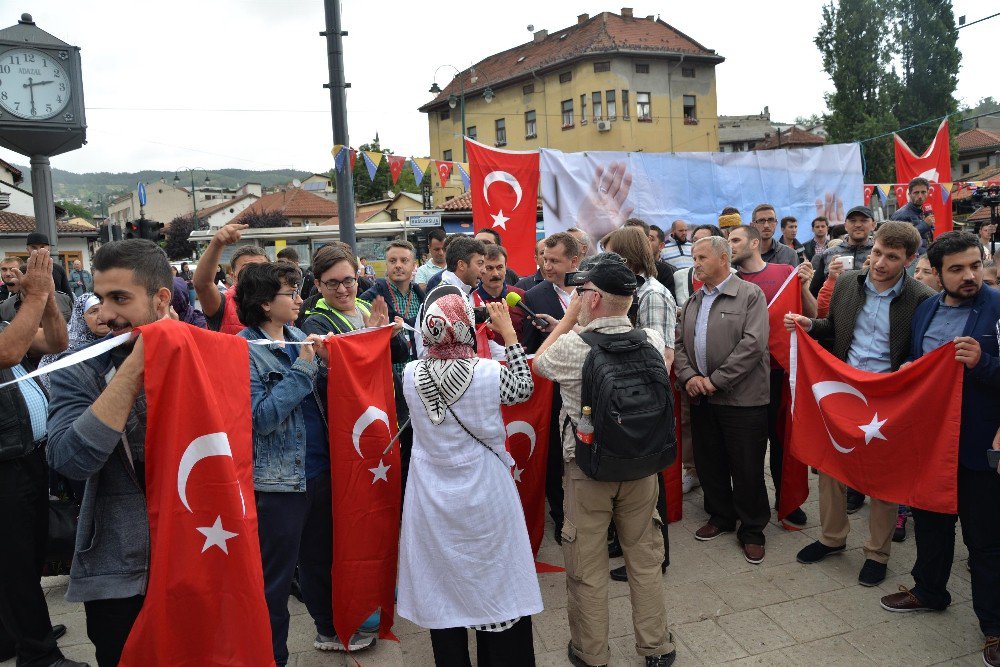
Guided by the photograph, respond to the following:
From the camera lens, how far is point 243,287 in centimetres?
304

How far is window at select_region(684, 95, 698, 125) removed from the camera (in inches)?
1641

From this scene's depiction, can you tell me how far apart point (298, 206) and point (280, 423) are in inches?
2360

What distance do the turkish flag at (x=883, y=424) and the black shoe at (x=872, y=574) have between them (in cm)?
52

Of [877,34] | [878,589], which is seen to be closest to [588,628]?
[878,589]

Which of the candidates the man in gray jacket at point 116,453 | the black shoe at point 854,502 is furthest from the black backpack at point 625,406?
the black shoe at point 854,502

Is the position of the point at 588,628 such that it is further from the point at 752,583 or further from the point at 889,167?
the point at 889,167

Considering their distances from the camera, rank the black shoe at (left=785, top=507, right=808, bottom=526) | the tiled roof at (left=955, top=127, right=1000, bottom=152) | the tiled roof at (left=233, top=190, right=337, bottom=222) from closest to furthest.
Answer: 1. the black shoe at (left=785, top=507, right=808, bottom=526)
2. the tiled roof at (left=955, top=127, right=1000, bottom=152)
3. the tiled roof at (left=233, top=190, right=337, bottom=222)

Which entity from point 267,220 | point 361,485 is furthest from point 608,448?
point 267,220

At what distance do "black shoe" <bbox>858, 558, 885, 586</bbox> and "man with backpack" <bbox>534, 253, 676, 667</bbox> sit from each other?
146 centimetres

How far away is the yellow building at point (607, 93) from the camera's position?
129 ft

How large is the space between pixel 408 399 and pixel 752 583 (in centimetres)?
258

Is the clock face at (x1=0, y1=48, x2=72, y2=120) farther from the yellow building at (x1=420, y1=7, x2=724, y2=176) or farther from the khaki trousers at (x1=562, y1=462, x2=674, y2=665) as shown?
the yellow building at (x1=420, y1=7, x2=724, y2=176)

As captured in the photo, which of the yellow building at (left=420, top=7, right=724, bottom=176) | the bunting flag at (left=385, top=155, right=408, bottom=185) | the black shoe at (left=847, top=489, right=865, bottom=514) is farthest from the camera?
the yellow building at (left=420, top=7, right=724, bottom=176)

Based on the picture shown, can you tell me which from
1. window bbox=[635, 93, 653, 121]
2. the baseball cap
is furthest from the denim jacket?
window bbox=[635, 93, 653, 121]
